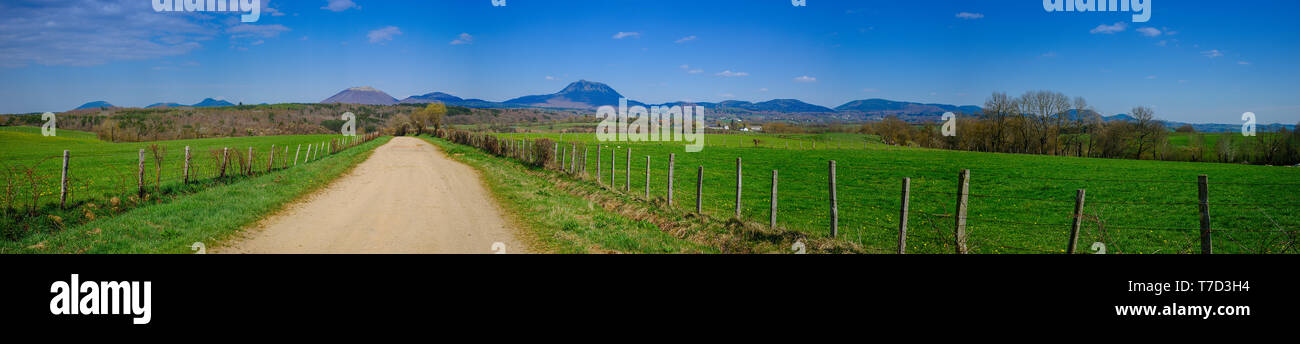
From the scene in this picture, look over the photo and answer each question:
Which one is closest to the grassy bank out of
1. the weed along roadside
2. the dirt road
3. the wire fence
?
the dirt road

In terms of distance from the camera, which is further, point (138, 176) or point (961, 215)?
point (138, 176)

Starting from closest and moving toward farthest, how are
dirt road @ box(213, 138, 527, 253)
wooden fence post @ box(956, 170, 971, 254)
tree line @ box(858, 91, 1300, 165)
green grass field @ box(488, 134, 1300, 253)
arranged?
wooden fence post @ box(956, 170, 971, 254)
dirt road @ box(213, 138, 527, 253)
green grass field @ box(488, 134, 1300, 253)
tree line @ box(858, 91, 1300, 165)

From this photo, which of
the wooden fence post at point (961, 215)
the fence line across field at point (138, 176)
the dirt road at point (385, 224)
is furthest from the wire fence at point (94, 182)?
the wooden fence post at point (961, 215)

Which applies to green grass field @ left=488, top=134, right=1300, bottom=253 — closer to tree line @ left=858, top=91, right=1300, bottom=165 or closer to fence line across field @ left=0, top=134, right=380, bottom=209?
fence line across field @ left=0, top=134, right=380, bottom=209

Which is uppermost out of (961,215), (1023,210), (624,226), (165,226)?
(961,215)

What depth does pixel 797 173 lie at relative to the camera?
3288cm

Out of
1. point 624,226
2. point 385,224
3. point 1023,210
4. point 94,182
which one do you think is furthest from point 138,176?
point 1023,210

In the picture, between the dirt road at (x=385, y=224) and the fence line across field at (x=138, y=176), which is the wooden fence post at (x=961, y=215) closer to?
the dirt road at (x=385, y=224)

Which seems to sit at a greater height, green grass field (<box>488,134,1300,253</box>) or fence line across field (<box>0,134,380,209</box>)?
fence line across field (<box>0,134,380,209</box>)

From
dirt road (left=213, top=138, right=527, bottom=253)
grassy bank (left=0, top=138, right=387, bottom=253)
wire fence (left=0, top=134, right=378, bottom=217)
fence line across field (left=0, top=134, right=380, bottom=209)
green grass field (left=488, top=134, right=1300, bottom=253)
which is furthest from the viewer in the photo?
green grass field (left=488, top=134, right=1300, bottom=253)

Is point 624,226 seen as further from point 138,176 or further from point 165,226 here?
point 138,176

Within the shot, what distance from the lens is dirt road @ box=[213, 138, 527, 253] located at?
7867mm

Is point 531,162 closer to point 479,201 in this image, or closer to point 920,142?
point 479,201

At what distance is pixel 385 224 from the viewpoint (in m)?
9.68
